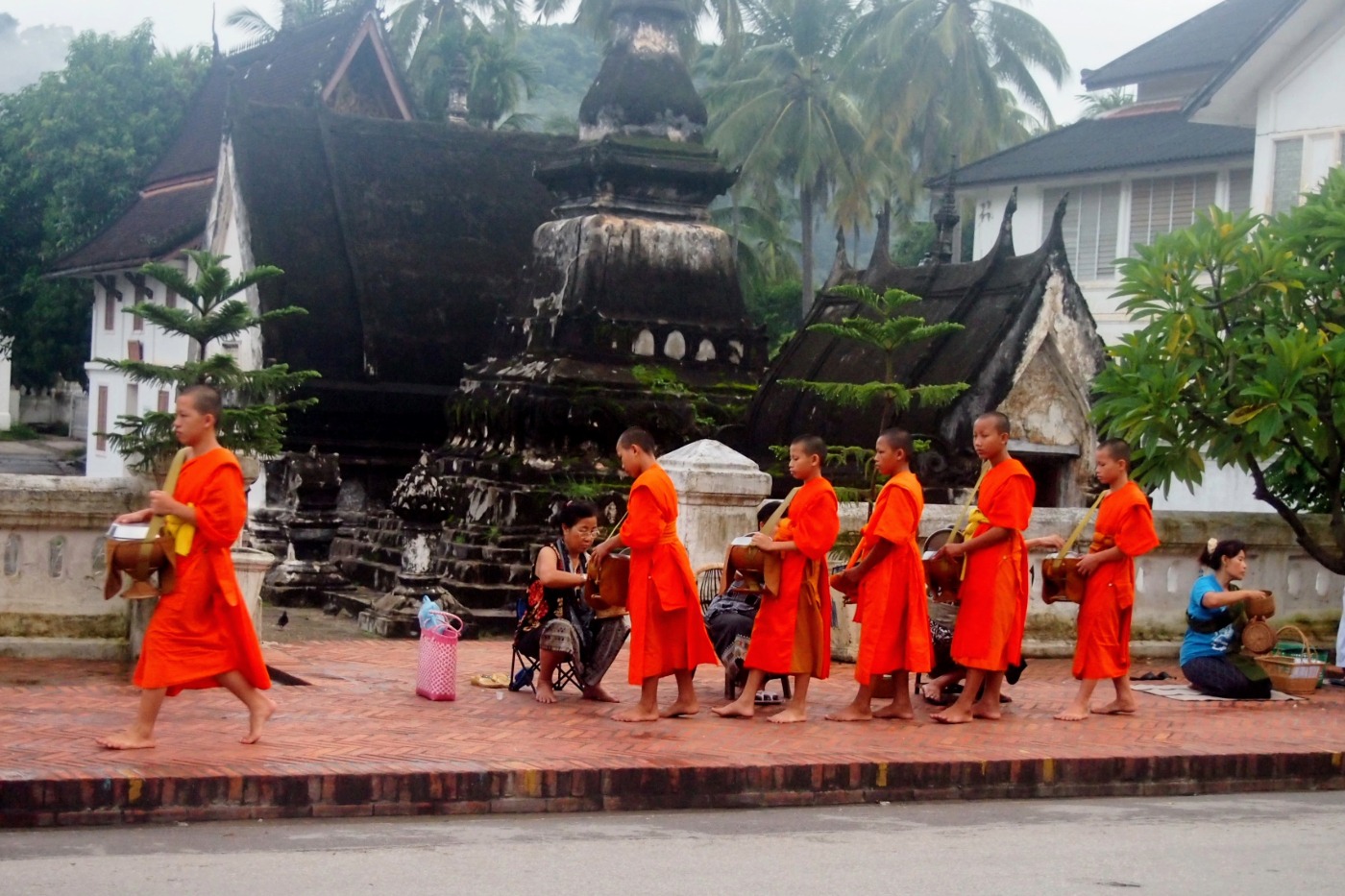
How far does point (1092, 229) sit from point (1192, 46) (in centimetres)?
445

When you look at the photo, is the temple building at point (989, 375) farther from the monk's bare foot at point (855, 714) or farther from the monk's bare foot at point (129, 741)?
the monk's bare foot at point (129, 741)

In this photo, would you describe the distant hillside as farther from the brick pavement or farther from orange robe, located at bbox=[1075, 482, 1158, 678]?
the brick pavement

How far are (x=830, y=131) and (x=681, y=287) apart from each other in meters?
30.2

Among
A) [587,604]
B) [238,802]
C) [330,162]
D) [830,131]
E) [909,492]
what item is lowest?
[238,802]

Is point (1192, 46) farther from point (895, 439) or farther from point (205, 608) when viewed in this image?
point (205, 608)

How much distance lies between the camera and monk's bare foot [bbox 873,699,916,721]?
1038 centimetres

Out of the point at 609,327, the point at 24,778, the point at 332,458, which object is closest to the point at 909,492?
the point at 24,778

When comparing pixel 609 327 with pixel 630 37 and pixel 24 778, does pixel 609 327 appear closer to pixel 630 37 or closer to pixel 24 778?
pixel 630 37

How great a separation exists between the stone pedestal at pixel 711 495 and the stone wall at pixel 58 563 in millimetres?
4131

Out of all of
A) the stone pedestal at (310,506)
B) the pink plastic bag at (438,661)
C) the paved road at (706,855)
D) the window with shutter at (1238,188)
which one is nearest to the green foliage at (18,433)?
the stone pedestal at (310,506)

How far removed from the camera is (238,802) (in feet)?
25.2

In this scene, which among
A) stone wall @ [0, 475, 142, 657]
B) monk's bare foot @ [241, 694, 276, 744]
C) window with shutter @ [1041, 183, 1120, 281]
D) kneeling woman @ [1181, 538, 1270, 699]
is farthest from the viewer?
window with shutter @ [1041, 183, 1120, 281]

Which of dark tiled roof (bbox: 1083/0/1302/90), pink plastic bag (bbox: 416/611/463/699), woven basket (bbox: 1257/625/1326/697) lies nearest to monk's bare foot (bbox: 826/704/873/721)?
pink plastic bag (bbox: 416/611/463/699)

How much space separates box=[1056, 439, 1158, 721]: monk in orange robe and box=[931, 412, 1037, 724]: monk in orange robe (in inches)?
18.7
